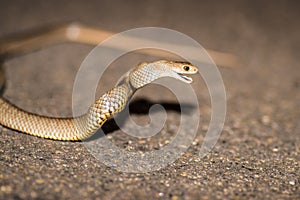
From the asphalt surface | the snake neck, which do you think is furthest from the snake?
the asphalt surface

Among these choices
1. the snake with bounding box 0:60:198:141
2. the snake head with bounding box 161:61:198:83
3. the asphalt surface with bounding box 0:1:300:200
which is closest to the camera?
the asphalt surface with bounding box 0:1:300:200

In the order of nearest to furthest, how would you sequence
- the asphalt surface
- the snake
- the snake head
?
the asphalt surface → the snake → the snake head

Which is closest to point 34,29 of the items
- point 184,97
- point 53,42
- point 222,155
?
point 53,42

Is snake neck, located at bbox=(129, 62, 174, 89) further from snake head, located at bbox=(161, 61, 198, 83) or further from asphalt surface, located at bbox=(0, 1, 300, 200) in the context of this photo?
asphalt surface, located at bbox=(0, 1, 300, 200)

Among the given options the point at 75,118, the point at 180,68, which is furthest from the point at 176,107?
the point at 75,118

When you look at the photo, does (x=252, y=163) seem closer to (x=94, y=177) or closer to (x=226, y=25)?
(x=94, y=177)

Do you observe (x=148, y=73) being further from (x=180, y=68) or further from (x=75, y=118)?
(x=75, y=118)

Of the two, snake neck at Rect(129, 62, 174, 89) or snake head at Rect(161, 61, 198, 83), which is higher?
snake head at Rect(161, 61, 198, 83)
